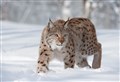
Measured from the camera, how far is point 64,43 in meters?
7.04

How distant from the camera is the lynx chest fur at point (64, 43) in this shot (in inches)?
276

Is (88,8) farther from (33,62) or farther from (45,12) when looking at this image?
(45,12)

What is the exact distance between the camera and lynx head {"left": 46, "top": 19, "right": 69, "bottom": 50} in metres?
6.95

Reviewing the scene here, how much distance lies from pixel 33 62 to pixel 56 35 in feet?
4.67

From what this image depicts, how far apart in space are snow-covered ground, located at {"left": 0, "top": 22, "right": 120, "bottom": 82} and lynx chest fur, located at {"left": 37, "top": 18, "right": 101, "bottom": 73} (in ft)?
→ 0.57

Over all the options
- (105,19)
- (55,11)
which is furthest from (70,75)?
(55,11)

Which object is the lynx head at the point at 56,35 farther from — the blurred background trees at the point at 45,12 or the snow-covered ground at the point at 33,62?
the blurred background trees at the point at 45,12

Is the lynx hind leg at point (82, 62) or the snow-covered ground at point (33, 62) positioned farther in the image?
the lynx hind leg at point (82, 62)

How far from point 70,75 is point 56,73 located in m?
0.21

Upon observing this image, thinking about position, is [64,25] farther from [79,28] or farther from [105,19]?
[105,19]

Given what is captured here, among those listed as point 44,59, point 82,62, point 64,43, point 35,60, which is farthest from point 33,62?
point 64,43

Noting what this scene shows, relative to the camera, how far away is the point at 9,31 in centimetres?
1237

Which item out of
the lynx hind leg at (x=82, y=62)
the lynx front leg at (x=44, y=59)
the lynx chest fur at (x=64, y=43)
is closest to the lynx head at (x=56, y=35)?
the lynx chest fur at (x=64, y=43)

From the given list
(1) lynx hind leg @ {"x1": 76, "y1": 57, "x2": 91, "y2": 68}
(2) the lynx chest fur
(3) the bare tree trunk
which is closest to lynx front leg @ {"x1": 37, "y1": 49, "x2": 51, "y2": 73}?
(2) the lynx chest fur
